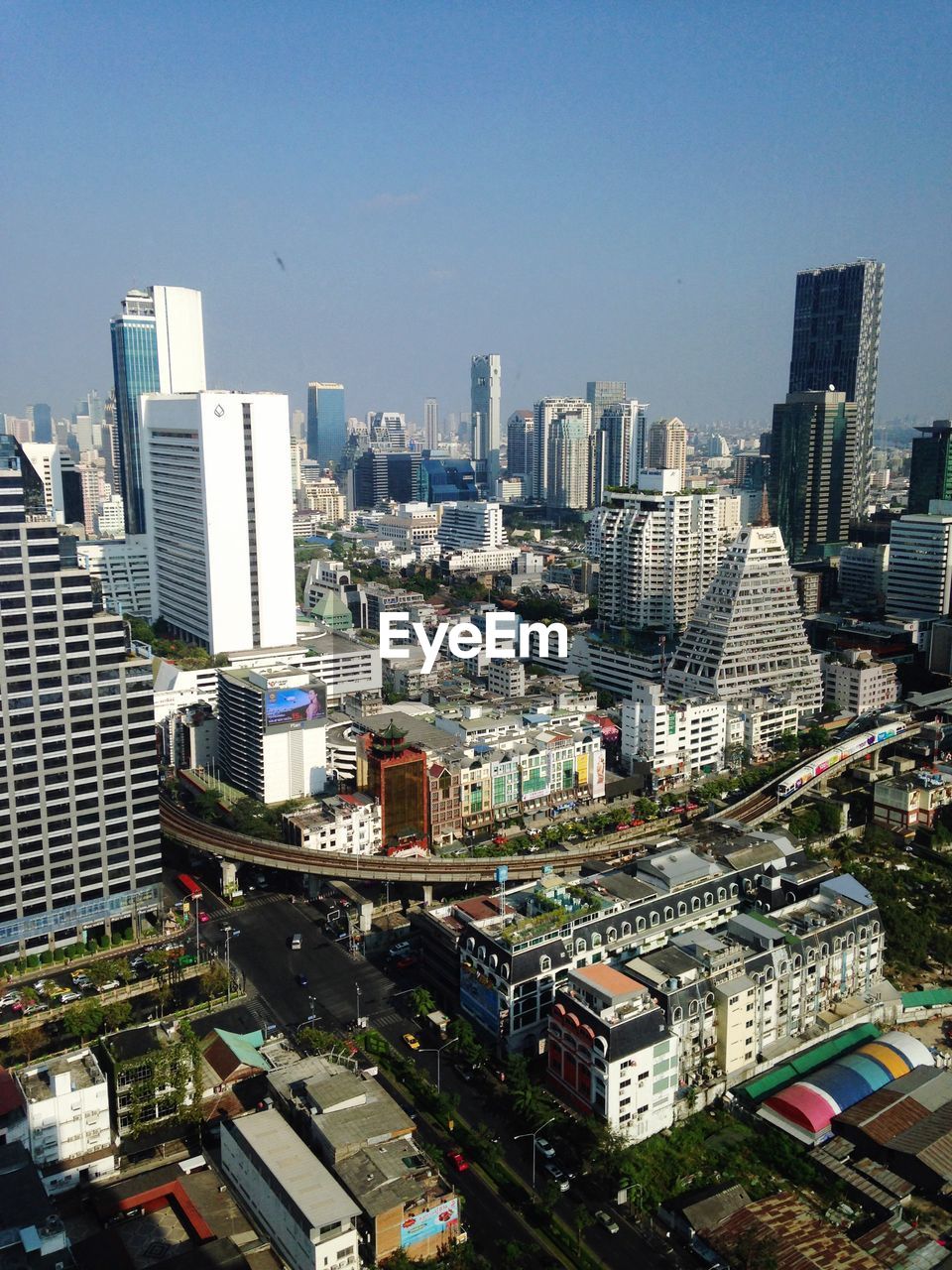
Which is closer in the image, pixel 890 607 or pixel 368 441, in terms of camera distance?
pixel 890 607

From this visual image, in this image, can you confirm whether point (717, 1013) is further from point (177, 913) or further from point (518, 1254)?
point (177, 913)

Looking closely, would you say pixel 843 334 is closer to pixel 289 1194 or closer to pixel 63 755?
pixel 63 755

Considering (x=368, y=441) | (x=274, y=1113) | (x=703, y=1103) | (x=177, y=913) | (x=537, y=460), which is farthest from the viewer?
(x=368, y=441)

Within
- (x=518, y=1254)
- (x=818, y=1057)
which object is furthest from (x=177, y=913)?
(x=818, y=1057)

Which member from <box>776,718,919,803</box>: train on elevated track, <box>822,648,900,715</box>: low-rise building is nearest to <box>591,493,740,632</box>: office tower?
<box>822,648,900,715</box>: low-rise building

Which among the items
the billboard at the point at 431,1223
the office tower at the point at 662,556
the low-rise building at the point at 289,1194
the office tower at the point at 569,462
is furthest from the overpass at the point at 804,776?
the office tower at the point at 569,462

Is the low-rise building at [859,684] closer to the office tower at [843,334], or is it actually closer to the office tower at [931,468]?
the office tower at [931,468]
